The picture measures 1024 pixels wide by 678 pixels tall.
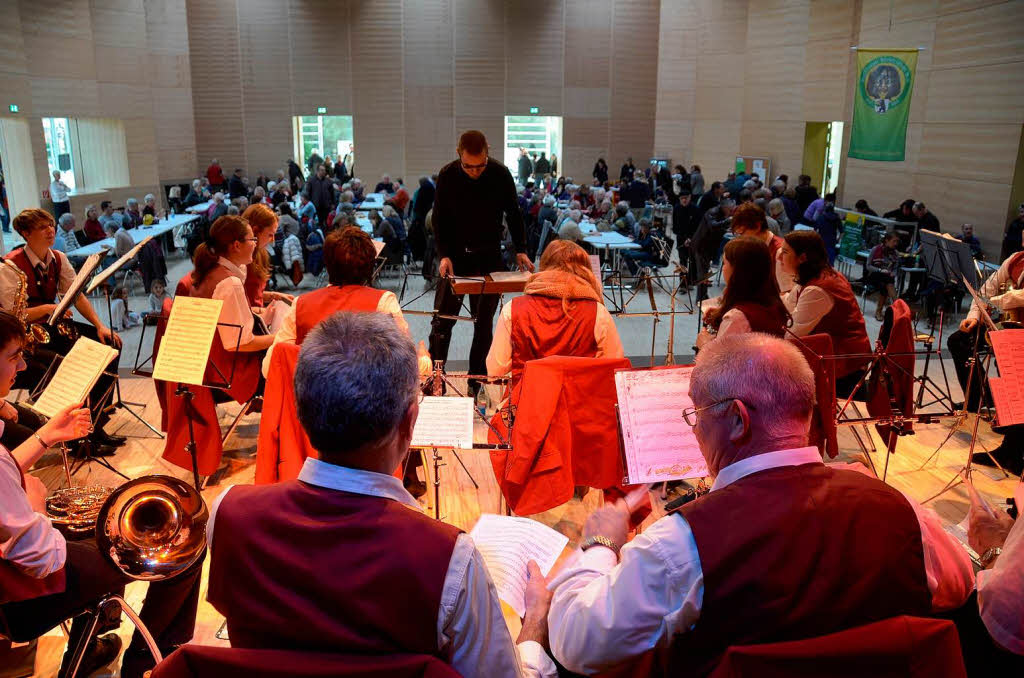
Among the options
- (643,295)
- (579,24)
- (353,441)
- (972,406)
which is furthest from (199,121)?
(353,441)

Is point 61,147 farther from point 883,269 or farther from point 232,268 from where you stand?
point 883,269

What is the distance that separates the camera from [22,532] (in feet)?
7.30

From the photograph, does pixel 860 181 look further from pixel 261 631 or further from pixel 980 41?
pixel 261 631

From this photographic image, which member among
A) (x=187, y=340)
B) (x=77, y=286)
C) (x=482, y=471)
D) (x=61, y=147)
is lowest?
(x=482, y=471)

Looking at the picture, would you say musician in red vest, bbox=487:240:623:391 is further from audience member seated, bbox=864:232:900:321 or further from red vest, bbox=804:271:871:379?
audience member seated, bbox=864:232:900:321

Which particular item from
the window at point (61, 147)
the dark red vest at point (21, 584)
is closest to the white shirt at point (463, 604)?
the dark red vest at point (21, 584)

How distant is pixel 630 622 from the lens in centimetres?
155

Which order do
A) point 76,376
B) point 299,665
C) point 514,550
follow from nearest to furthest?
point 299,665 → point 514,550 → point 76,376

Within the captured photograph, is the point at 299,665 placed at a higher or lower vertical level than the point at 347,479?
lower

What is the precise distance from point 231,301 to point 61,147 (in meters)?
12.4

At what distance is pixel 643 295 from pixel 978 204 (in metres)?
4.78

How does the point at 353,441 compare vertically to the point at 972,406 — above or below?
above

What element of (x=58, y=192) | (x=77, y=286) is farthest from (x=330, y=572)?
(x=58, y=192)

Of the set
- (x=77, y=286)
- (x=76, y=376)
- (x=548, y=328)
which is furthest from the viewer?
(x=77, y=286)
